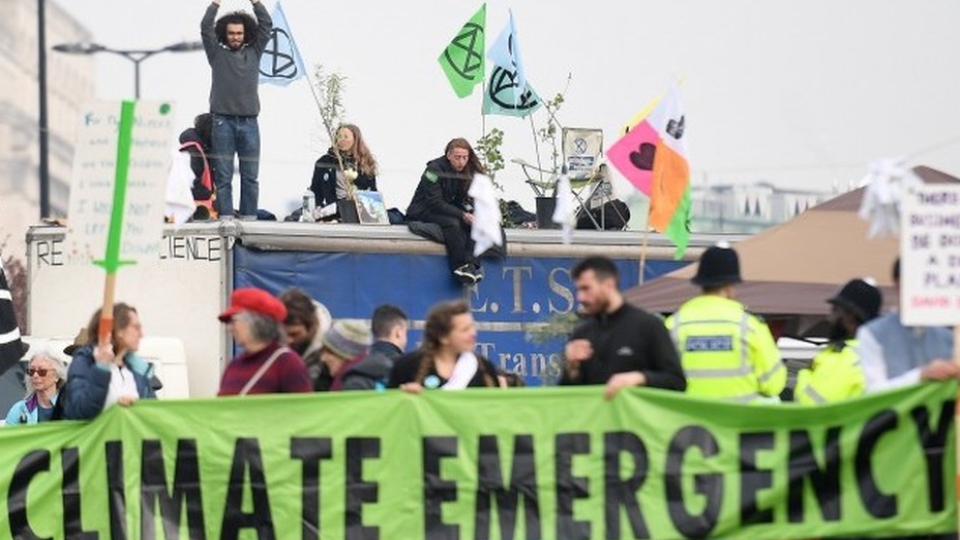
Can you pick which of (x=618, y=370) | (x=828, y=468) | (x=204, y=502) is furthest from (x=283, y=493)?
(x=828, y=468)

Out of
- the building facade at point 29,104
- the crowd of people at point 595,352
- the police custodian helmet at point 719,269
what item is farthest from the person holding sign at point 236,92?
the building facade at point 29,104

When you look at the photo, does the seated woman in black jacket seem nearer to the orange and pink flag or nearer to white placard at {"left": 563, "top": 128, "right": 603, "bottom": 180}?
white placard at {"left": 563, "top": 128, "right": 603, "bottom": 180}

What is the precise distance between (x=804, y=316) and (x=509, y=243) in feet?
9.09

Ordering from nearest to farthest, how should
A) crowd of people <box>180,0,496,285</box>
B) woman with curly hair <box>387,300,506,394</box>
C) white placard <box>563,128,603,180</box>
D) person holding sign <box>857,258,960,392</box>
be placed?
person holding sign <box>857,258,960,392</box> < woman with curly hair <box>387,300,506,394</box> < crowd of people <box>180,0,496,285</box> < white placard <box>563,128,603,180</box>

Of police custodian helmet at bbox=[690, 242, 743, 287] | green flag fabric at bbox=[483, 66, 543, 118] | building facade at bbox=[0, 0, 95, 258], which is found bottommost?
police custodian helmet at bbox=[690, 242, 743, 287]

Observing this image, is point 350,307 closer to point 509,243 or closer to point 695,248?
point 509,243

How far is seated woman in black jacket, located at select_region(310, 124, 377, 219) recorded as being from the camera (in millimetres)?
21344

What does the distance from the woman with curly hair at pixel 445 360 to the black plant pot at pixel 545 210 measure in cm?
917

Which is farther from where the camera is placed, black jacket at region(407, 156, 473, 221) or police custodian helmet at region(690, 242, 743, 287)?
black jacket at region(407, 156, 473, 221)

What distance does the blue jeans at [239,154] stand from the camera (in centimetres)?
Answer: 2088

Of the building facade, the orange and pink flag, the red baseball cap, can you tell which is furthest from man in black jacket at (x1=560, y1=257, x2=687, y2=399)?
the building facade

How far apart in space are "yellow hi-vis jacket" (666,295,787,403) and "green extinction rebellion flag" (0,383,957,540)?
0.45 m

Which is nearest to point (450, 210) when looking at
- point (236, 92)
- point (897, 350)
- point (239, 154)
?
point (239, 154)

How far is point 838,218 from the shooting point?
747 inches
